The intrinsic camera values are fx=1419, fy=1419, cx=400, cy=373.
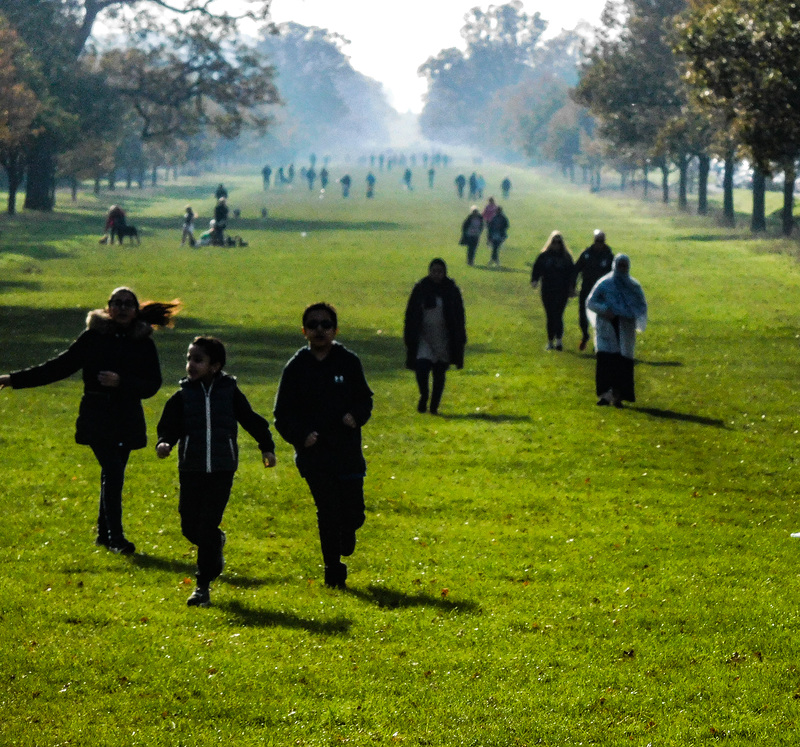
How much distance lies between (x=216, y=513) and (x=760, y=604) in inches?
138

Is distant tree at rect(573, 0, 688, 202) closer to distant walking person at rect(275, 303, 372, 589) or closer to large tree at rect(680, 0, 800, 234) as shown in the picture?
large tree at rect(680, 0, 800, 234)

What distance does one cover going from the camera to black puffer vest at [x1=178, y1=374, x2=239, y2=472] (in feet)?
28.9

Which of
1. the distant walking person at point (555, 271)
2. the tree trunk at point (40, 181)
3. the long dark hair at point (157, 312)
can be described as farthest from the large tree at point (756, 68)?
the tree trunk at point (40, 181)

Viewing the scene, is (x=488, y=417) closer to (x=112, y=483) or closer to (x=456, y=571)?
(x=456, y=571)

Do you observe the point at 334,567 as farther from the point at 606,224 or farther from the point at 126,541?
the point at 606,224

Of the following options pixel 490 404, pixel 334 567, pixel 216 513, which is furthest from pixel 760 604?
pixel 490 404

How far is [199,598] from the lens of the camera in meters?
8.94

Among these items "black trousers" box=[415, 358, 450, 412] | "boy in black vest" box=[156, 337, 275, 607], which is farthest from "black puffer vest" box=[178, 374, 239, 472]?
"black trousers" box=[415, 358, 450, 412]

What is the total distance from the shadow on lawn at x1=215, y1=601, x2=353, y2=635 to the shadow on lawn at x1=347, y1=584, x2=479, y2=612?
1.90 feet

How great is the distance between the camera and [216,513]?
8.93m

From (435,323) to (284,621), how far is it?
8.62 metres

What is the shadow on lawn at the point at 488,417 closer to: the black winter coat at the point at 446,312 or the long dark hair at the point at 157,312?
the black winter coat at the point at 446,312

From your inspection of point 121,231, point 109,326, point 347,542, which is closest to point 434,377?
point 109,326

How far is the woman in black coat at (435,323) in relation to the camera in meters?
16.6
